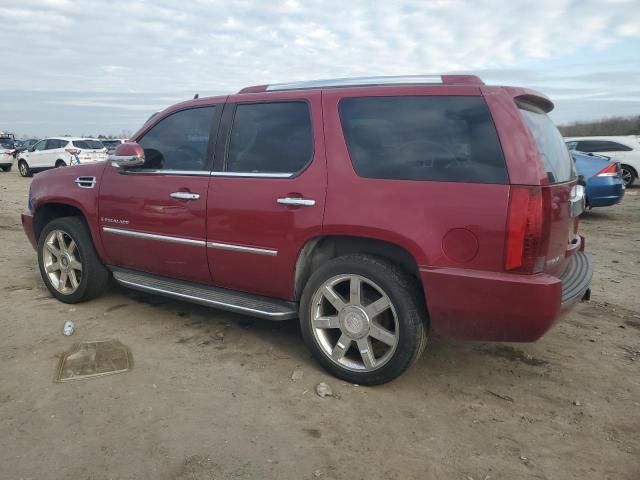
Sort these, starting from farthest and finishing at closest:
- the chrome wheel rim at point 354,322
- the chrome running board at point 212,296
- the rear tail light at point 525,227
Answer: the chrome running board at point 212,296, the chrome wheel rim at point 354,322, the rear tail light at point 525,227

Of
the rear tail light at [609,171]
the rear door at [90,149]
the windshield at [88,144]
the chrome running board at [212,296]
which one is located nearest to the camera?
the chrome running board at [212,296]

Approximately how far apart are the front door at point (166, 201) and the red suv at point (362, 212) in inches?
0.5

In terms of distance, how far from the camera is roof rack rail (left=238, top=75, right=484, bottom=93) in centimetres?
315

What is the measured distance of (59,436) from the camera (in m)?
2.72

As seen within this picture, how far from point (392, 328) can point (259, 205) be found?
1180 millimetres

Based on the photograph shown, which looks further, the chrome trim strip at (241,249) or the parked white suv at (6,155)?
the parked white suv at (6,155)

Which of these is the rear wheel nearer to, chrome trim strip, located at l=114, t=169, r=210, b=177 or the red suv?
the red suv

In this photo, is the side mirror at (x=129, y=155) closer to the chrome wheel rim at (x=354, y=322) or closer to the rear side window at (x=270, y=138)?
the rear side window at (x=270, y=138)

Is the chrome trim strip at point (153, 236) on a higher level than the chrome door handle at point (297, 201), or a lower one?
lower

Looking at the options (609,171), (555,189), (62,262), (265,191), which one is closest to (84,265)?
(62,262)

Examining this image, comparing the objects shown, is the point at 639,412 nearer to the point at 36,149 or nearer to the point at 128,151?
the point at 128,151

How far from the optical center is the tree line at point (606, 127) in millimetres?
38175

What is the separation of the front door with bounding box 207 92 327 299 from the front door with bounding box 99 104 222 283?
0.47ft

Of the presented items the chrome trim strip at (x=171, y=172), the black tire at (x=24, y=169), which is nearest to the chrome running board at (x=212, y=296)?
the chrome trim strip at (x=171, y=172)
